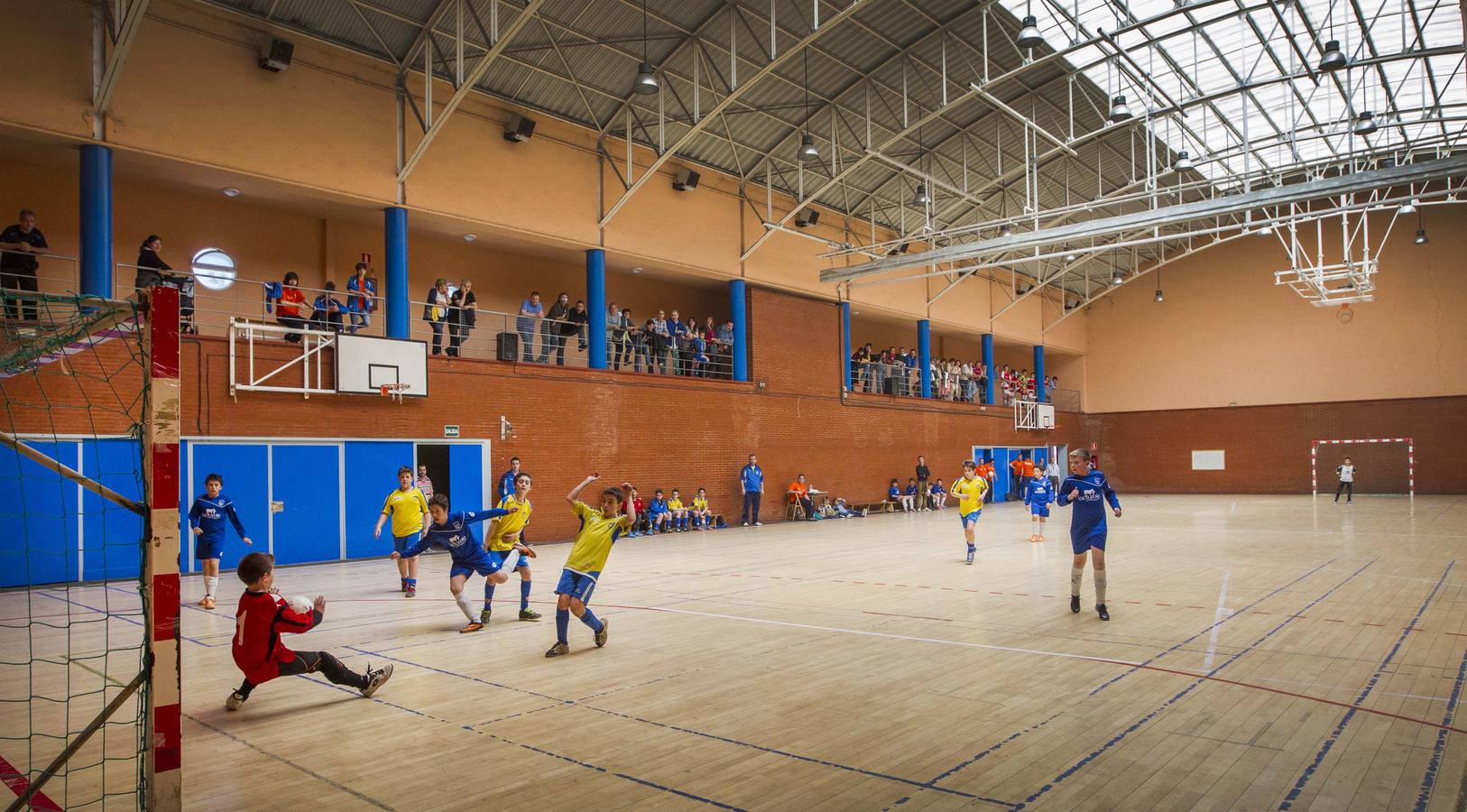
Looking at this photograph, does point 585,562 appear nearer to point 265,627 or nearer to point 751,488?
point 265,627

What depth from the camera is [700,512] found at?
2459cm

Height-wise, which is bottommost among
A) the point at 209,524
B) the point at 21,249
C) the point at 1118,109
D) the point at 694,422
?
the point at 209,524

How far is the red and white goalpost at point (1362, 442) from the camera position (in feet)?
113

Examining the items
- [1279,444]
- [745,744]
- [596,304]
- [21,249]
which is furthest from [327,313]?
[1279,444]

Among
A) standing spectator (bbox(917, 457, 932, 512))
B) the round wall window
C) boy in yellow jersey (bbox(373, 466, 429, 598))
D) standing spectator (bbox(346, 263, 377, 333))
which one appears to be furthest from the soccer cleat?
standing spectator (bbox(917, 457, 932, 512))

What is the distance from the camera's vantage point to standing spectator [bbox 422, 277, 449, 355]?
19.0 metres

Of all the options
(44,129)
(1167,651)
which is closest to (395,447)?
(44,129)

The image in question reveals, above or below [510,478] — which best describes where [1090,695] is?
below

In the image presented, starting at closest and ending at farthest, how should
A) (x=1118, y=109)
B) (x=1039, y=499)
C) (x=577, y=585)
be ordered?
1. (x=577, y=585)
2. (x=1039, y=499)
3. (x=1118, y=109)

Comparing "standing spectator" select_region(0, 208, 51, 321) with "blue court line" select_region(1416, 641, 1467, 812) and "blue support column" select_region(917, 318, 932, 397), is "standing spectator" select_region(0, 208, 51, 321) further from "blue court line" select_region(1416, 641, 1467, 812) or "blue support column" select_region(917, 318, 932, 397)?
"blue support column" select_region(917, 318, 932, 397)

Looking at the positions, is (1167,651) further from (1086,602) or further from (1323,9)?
(1323,9)

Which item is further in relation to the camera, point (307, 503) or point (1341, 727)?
point (307, 503)

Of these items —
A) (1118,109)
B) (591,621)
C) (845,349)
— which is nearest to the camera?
(591,621)

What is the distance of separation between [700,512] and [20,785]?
19.9 m
